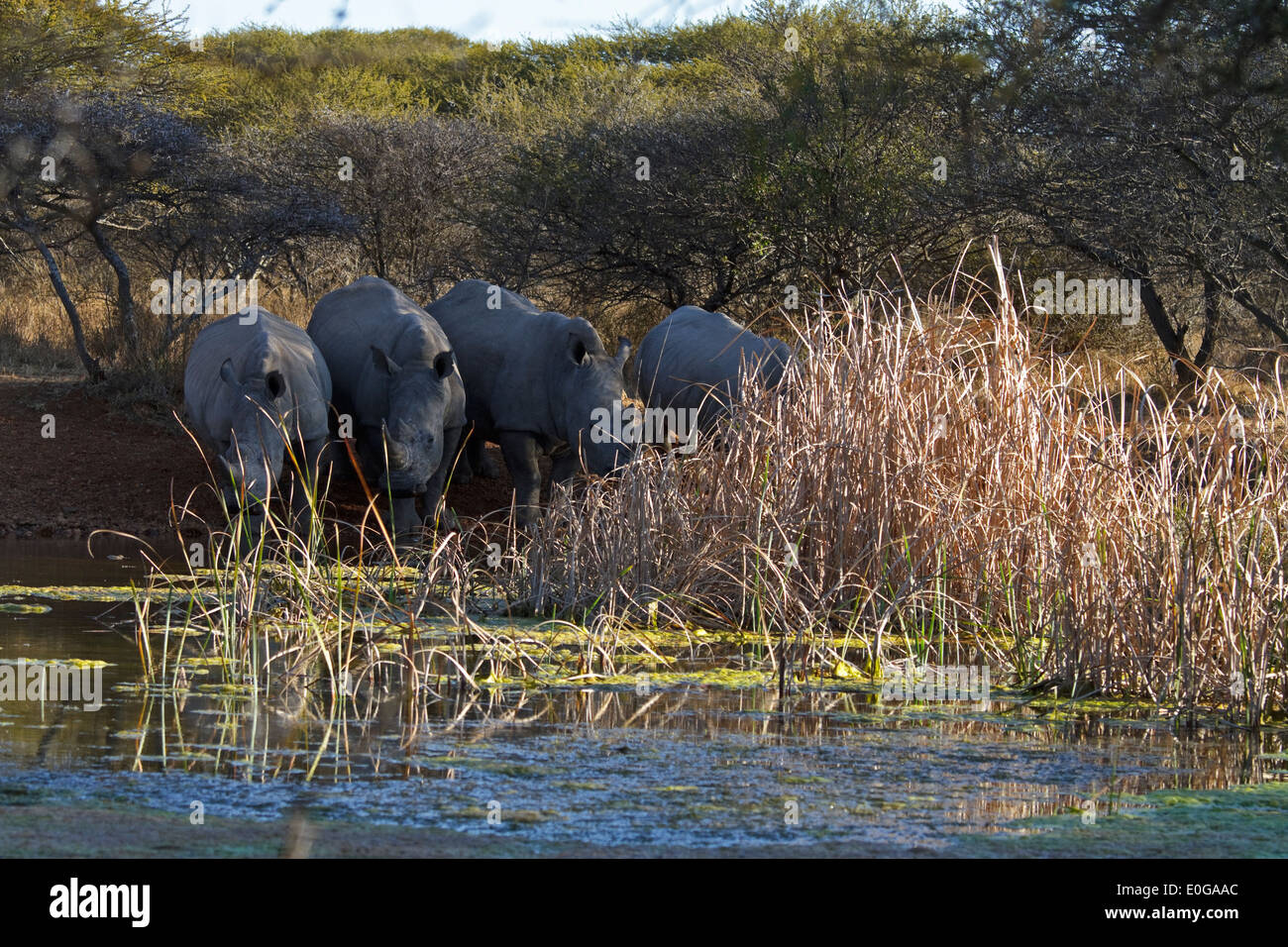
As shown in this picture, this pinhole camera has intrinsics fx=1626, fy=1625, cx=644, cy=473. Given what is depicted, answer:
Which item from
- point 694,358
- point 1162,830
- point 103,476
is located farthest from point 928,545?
point 103,476

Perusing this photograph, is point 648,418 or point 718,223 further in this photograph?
point 718,223

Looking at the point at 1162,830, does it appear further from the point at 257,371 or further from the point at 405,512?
the point at 405,512

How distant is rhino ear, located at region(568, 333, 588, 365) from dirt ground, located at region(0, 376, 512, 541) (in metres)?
1.32

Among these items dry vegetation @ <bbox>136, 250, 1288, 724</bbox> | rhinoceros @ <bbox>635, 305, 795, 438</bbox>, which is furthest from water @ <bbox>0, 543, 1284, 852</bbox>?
rhinoceros @ <bbox>635, 305, 795, 438</bbox>

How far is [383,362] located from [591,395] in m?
1.41

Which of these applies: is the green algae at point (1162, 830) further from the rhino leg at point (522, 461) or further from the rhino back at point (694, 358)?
the rhino leg at point (522, 461)

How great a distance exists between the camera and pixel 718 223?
1736 centimetres

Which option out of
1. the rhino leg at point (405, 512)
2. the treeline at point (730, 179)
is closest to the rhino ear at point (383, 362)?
the rhino leg at point (405, 512)

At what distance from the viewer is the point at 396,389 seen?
34.4 feet

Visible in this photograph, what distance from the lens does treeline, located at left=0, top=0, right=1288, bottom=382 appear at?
15133 millimetres

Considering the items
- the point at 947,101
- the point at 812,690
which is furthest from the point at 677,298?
the point at 812,690

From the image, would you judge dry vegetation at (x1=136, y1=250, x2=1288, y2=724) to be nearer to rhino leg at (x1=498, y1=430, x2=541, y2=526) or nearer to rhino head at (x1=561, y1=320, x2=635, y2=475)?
rhino head at (x1=561, y1=320, x2=635, y2=475)

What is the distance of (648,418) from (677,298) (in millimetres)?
7415
